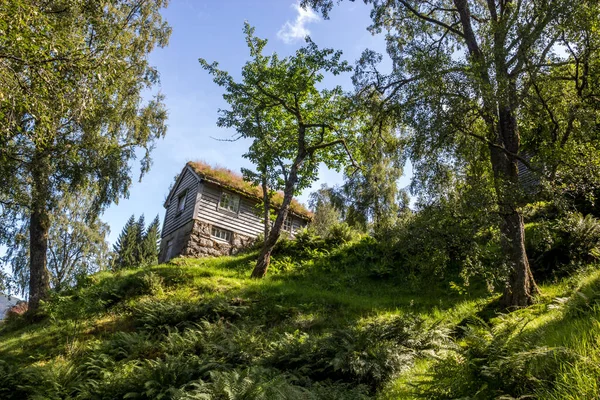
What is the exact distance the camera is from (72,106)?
7.16m

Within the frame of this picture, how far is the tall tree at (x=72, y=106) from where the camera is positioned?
20.7 ft

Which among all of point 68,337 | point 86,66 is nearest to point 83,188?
point 68,337

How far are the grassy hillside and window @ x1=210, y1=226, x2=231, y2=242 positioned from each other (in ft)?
25.9

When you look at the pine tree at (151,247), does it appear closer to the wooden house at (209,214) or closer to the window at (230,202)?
the wooden house at (209,214)

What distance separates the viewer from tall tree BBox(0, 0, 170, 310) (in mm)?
6301

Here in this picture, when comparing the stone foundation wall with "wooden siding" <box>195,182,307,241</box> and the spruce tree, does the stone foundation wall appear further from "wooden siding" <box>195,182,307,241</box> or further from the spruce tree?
the spruce tree

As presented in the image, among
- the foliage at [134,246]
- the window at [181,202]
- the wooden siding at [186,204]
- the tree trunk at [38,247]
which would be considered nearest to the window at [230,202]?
the wooden siding at [186,204]

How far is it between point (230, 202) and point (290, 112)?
9776 mm

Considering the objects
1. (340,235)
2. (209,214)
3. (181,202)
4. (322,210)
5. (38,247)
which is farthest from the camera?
(322,210)

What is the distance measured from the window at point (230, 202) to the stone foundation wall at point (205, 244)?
5.82 feet

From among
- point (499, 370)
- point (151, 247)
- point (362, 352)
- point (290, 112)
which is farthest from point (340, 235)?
point (151, 247)

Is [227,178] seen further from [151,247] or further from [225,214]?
[151,247]

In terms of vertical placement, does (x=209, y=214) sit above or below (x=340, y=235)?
above

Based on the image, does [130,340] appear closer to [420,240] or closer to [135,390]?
[135,390]
